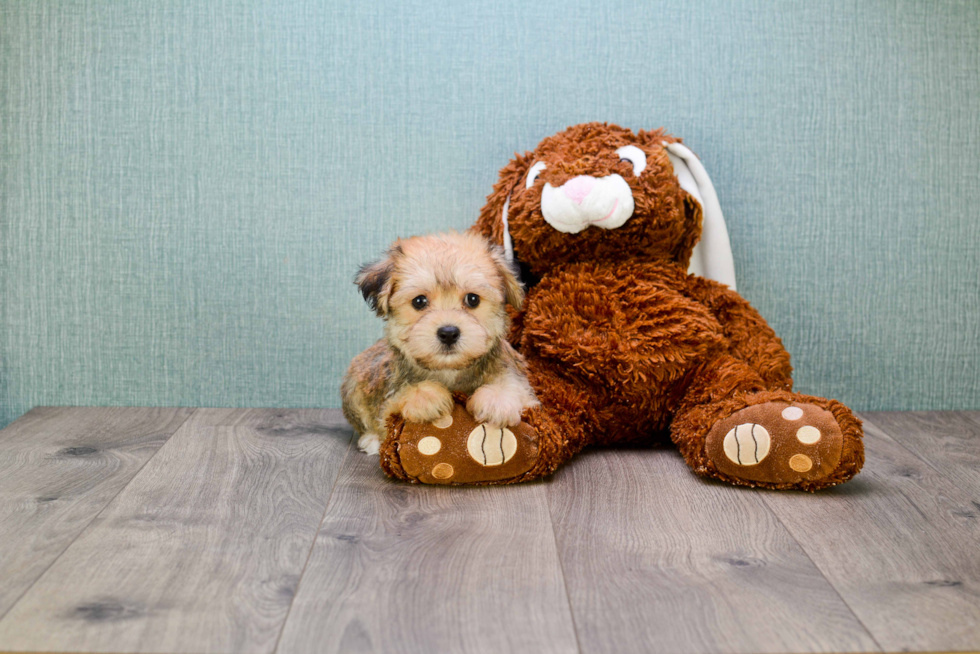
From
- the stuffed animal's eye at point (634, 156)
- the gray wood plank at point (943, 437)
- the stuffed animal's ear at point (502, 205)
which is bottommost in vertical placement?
the gray wood plank at point (943, 437)

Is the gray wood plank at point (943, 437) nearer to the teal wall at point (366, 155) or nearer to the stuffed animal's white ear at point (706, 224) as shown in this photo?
the teal wall at point (366, 155)

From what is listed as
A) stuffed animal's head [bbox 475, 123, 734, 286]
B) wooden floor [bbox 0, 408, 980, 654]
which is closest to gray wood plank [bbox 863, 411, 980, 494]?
wooden floor [bbox 0, 408, 980, 654]

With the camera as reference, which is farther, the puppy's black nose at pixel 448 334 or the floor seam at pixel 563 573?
the puppy's black nose at pixel 448 334

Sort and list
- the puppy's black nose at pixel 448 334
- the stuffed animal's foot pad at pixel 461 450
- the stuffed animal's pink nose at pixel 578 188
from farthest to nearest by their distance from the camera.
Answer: the stuffed animal's pink nose at pixel 578 188
the stuffed animal's foot pad at pixel 461 450
the puppy's black nose at pixel 448 334

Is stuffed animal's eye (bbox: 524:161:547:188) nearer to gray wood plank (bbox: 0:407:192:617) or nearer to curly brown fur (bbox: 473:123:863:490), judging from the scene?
curly brown fur (bbox: 473:123:863:490)

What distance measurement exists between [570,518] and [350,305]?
884mm

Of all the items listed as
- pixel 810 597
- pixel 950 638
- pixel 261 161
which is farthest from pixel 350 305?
pixel 950 638

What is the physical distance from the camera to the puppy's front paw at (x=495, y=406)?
4.87ft

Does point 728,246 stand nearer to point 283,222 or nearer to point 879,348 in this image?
point 879,348

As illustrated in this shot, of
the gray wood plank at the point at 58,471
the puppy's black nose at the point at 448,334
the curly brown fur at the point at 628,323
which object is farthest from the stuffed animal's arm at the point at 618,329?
the gray wood plank at the point at 58,471

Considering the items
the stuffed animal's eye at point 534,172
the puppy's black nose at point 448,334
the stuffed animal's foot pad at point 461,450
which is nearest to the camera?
the puppy's black nose at point 448,334

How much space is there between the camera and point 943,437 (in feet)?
6.17

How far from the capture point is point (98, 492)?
1491mm

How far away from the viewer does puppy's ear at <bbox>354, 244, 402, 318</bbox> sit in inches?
58.3
